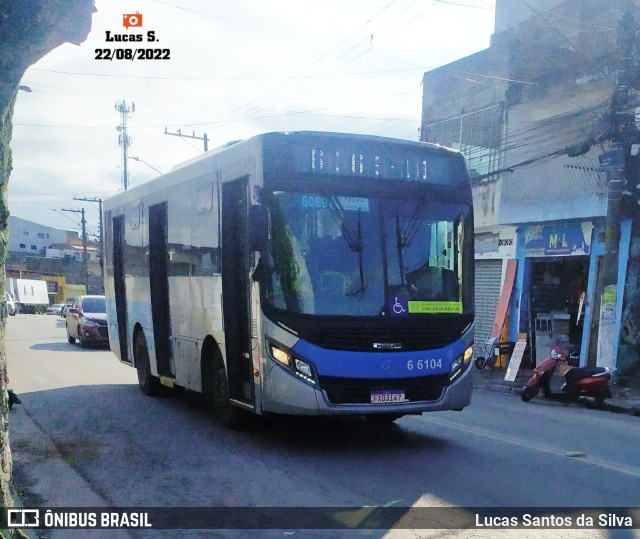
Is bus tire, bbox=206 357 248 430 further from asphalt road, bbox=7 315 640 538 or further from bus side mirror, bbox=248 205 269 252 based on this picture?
bus side mirror, bbox=248 205 269 252

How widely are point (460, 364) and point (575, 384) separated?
543cm

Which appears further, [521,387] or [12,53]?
[521,387]

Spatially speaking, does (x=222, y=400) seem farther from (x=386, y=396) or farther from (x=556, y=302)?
(x=556, y=302)

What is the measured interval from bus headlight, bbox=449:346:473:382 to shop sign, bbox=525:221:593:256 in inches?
400

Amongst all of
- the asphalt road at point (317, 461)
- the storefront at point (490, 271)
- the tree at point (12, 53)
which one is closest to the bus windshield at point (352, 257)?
the asphalt road at point (317, 461)

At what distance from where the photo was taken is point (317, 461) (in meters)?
7.20

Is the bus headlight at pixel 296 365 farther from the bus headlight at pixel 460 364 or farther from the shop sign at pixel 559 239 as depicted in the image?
the shop sign at pixel 559 239

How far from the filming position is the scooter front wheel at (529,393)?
1293cm

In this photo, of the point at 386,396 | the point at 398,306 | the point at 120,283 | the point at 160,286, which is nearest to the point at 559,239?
the point at 120,283

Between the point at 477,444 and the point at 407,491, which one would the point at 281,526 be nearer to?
the point at 407,491

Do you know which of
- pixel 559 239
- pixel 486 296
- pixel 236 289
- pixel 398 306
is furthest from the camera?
pixel 486 296

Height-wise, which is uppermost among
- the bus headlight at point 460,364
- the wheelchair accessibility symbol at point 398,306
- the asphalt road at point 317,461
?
the wheelchair accessibility symbol at point 398,306

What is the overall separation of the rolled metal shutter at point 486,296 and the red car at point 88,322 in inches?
427

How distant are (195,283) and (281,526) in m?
4.33
